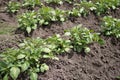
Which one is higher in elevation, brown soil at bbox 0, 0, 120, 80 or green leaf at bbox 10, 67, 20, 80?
green leaf at bbox 10, 67, 20, 80

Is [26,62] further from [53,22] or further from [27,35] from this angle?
[53,22]

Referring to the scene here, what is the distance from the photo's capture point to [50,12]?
535 cm

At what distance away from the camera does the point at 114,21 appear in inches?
213

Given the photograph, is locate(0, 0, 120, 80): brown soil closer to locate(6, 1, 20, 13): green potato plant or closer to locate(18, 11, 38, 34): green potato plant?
locate(18, 11, 38, 34): green potato plant

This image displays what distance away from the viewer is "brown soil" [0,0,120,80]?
398 cm

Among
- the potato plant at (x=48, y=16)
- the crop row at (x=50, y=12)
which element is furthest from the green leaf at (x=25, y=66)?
the potato plant at (x=48, y=16)

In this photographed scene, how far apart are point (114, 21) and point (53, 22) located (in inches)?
55.1

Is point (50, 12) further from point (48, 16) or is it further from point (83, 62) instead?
point (83, 62)

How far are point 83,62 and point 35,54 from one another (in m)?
0.97

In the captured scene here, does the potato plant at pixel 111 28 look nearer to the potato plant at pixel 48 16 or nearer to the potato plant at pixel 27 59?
the potato plant at pixel 48 16

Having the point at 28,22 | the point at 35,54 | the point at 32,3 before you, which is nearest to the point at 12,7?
the point at 32,3

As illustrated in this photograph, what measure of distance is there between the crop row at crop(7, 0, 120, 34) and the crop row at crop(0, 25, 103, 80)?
85 cm

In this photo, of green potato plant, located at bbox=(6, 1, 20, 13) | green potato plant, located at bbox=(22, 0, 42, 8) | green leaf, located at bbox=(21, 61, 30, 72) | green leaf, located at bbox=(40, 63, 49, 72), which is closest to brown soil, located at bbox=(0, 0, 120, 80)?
green leaf, located at bbox=(40, 63, 49, 72)

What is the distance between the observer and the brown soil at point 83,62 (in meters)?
3.98
